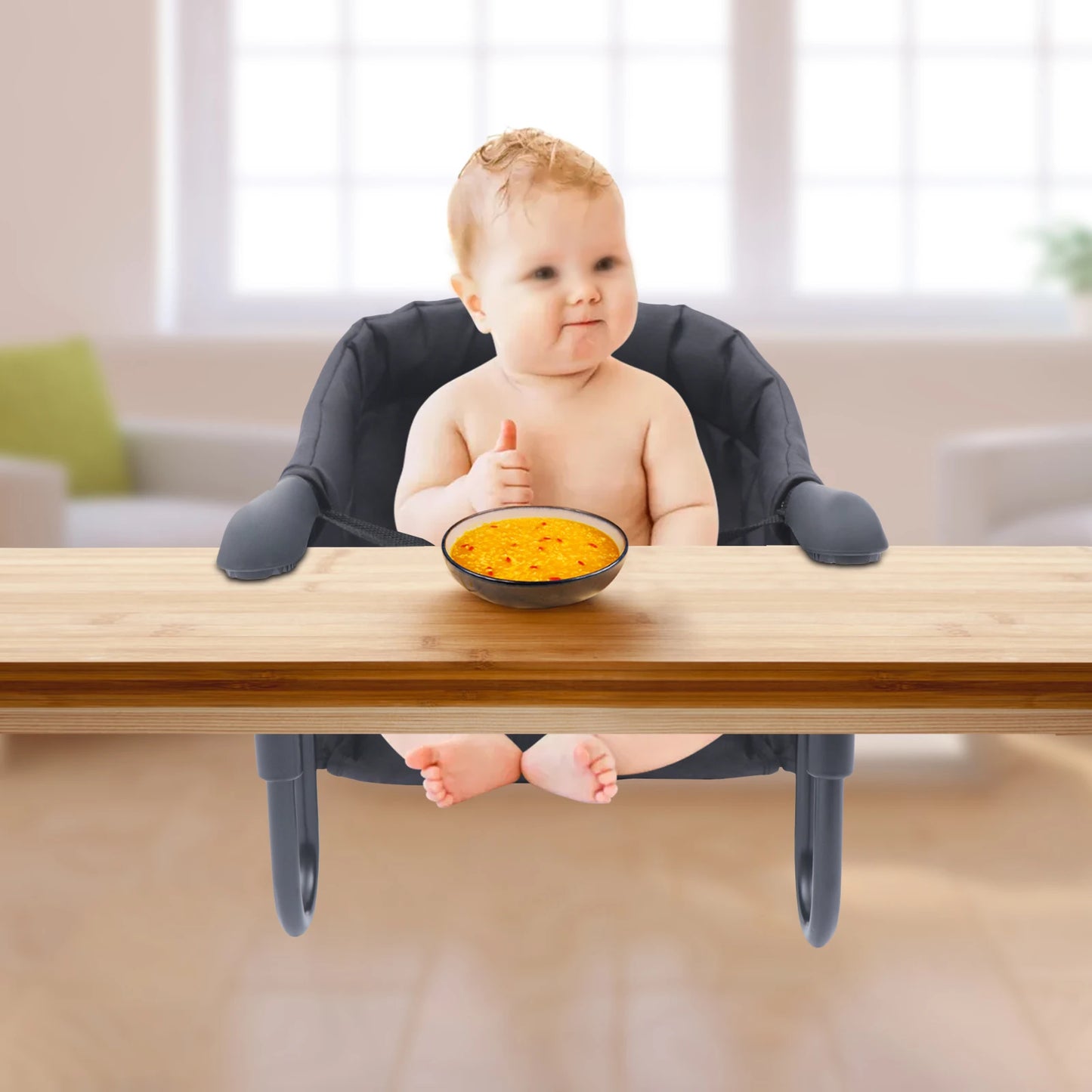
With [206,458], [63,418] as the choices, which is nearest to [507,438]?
[206,458]

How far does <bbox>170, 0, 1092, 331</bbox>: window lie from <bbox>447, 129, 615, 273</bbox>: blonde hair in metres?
1.91

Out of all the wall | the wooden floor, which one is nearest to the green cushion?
the wall

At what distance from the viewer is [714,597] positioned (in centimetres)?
61

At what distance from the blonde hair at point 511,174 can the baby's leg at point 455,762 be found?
338 millimetres

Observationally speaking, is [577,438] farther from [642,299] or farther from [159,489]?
[642,299]

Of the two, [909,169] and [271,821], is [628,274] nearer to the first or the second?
[271,821]

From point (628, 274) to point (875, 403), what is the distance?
4.47 ft

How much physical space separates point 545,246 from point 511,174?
5cm

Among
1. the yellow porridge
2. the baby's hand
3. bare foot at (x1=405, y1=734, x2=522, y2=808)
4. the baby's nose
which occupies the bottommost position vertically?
bare foot at (x1=405, y1=734, x2=522, y2=808)

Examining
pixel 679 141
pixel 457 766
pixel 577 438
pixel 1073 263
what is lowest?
pixel 457 766

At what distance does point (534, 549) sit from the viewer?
2.08 ft

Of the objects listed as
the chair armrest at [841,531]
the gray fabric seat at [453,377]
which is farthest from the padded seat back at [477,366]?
the chair armrest at [841,531]

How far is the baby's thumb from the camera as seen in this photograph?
30.7 inches

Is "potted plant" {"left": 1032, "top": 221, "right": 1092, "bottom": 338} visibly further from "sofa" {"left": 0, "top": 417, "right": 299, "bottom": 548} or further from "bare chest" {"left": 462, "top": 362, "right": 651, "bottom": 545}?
"bare chest" {"left": 462, "top": 362, "right": 651, "bottom": 545}
